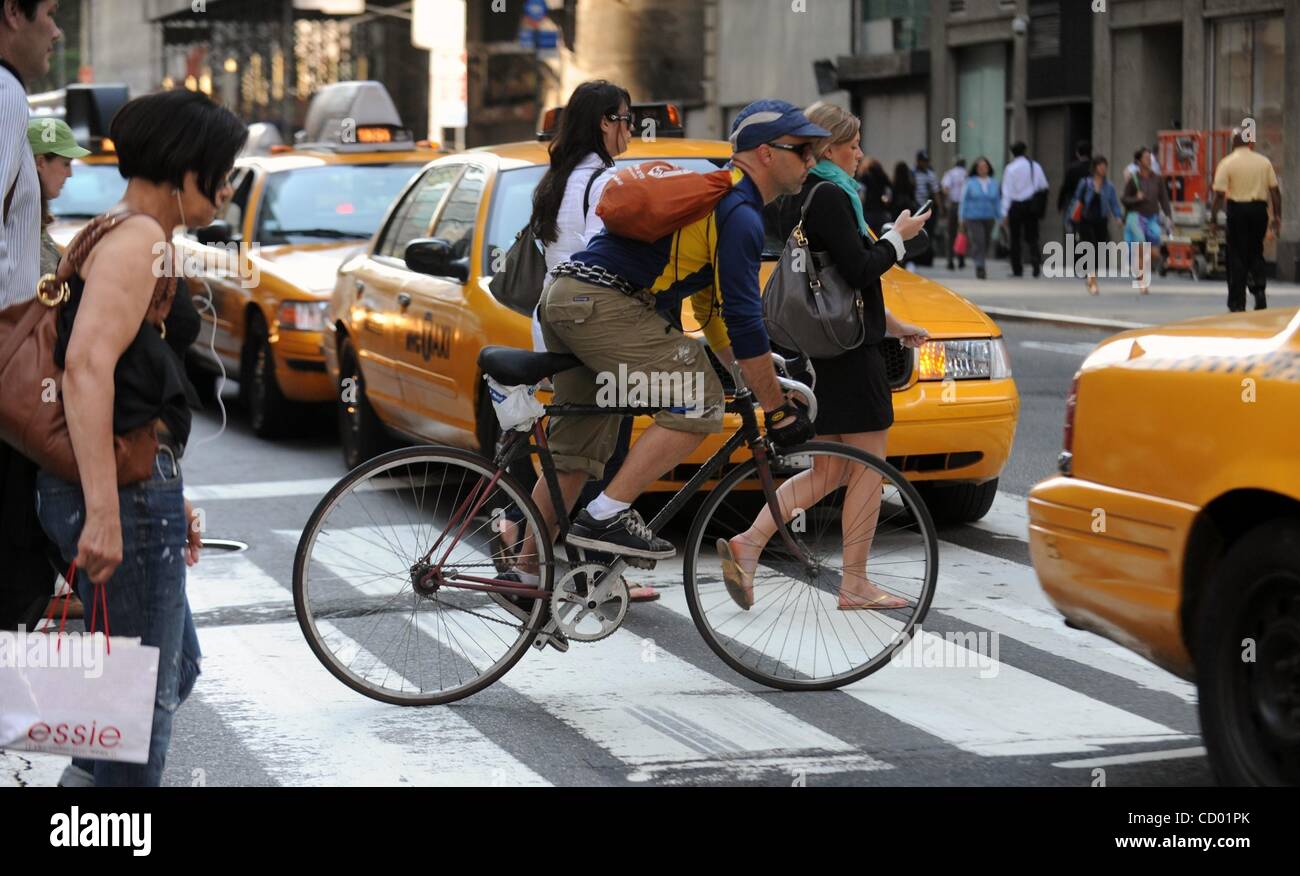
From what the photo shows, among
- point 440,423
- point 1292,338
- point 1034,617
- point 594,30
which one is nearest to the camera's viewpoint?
point 1292,338

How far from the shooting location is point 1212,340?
4734 millimetres

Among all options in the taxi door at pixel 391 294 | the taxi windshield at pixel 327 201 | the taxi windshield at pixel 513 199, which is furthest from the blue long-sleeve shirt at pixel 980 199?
the taxi windshield at pixel 513 199

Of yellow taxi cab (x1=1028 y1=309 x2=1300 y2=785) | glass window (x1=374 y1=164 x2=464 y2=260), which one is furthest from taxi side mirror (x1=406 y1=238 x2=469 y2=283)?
yellow taxi cab (x1=1028 y1=309 x2=1300 y2=785)

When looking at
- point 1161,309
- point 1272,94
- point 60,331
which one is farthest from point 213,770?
point 1272,94

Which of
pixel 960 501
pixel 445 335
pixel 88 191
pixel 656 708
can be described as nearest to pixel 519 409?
pixel 656 708

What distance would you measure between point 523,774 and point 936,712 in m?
1.30

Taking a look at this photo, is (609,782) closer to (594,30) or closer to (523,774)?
(523,774)

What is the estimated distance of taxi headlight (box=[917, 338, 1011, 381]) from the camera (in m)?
8.47

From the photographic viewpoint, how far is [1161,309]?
2225 cm

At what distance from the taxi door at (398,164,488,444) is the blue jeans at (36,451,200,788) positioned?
4.65 meters

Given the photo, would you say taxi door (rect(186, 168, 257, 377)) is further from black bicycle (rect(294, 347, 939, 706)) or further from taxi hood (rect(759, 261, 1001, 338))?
black bicycle (rect(294, 347, 939, 706))

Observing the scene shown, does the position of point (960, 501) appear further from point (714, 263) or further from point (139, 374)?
point (139, 374)

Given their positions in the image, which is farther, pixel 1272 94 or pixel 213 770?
pixel 1272 94
